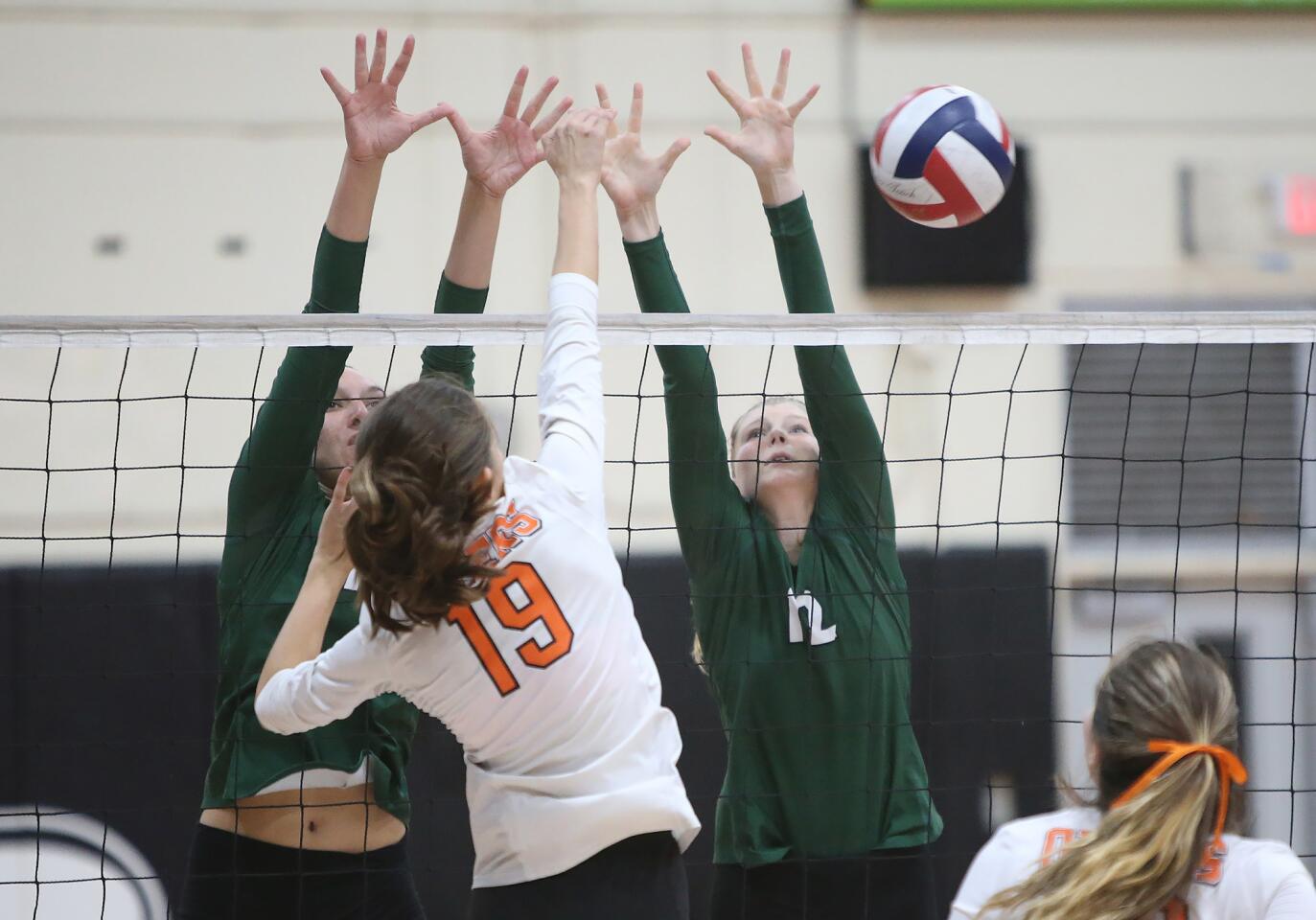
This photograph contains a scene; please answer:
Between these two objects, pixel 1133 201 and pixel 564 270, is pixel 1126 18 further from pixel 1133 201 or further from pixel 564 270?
→ pixel 564 270

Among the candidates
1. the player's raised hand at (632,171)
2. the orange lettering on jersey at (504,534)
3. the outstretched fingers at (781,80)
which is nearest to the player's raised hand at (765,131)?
the outstretched fingers at (781,80)

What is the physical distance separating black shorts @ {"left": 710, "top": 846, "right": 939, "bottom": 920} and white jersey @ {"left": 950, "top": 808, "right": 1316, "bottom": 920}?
813 mm

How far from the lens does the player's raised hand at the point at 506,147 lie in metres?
2.47

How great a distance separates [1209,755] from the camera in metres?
1.58

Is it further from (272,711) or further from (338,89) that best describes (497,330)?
(272,711)

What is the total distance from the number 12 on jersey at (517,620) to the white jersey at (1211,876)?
0.57 meters

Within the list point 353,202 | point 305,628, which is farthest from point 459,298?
point 305,628

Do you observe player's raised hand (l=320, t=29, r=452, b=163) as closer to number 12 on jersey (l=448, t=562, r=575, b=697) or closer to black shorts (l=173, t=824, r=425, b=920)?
number 12 on jersey (l=448, t=562, r=575, b=697)

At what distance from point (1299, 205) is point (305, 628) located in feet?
17.3

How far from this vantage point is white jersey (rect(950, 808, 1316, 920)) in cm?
154

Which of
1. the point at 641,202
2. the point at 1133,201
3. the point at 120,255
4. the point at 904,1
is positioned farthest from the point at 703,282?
the point at 641,202

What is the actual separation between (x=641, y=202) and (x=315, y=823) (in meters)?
1.26

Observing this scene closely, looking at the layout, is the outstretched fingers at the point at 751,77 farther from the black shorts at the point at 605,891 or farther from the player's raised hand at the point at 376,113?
the black shorts at the point at 605,891

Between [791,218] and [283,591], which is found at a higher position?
[791,218]
